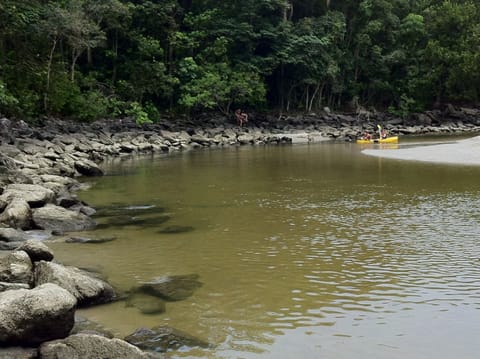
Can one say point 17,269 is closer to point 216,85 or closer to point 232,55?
point 216,85

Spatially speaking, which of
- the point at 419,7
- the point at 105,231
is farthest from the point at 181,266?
the point at 419,7

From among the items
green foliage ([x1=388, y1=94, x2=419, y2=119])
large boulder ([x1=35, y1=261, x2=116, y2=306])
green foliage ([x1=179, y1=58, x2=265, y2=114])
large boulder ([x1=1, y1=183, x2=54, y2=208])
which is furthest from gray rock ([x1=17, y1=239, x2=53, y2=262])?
green foliage ([x1=388, y1=94, x2=419, y2=119])

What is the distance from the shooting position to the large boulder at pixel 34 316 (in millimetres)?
5359

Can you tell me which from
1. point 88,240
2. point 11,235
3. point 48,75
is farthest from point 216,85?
point 11,235

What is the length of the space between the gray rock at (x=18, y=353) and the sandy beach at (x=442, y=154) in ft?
67.6

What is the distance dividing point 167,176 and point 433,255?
1364cm

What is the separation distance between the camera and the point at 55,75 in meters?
34.0

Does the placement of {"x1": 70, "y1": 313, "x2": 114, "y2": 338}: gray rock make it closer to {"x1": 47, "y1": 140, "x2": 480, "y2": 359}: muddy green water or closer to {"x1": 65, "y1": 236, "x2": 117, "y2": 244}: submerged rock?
{"x1": 47, "y1": 140, "x2": 480, "y2": 359}: muddy green water

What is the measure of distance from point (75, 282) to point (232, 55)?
41165mm

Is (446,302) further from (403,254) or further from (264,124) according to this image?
(264,124)

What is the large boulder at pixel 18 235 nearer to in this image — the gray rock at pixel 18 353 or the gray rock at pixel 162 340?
the gray rock at pixel 162 340

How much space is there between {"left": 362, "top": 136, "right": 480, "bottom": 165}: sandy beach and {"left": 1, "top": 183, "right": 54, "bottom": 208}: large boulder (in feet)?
54.9

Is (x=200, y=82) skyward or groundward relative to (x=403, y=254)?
skyward

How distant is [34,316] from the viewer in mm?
5410
